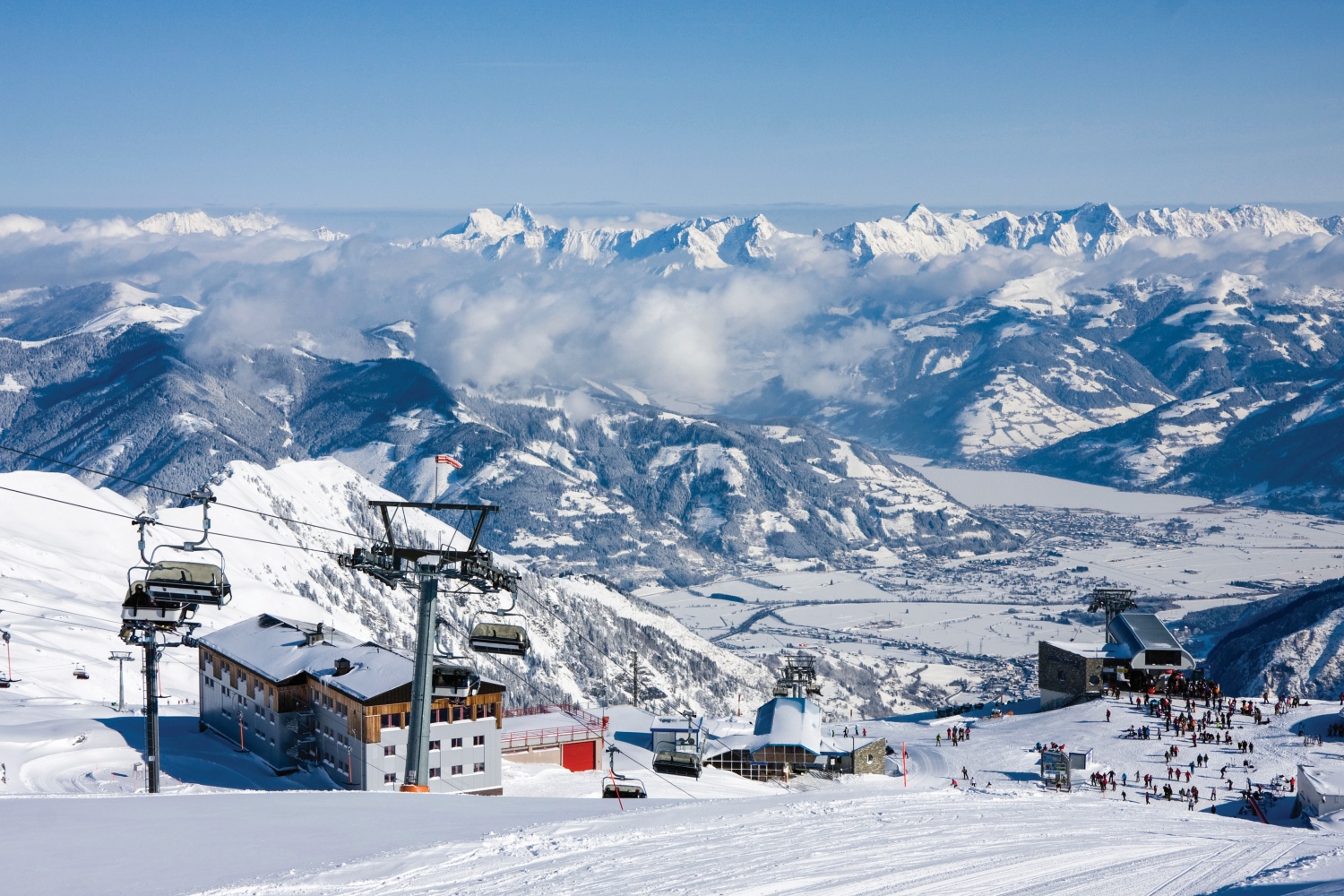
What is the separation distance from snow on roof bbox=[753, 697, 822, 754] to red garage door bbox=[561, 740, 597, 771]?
12987 mm

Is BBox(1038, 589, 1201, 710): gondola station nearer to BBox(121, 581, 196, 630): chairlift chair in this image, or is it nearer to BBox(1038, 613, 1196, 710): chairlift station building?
BBox(1038, 613, 1196, 710): chairlift station building

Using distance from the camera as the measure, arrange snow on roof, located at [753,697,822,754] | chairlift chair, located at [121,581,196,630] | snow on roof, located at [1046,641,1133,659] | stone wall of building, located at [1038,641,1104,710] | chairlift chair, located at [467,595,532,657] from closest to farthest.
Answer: chairlift chair, located at [121,581,196,630], chairlift chair, located at [467,595,532,657], snow on roof, located at [753,697,822,754], stone wall of building, located at [1038,641,1104,710], snow on roof, located at [1046,641,1133,659]

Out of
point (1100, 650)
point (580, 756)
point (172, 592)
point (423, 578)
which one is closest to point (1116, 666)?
point (1100, 650)

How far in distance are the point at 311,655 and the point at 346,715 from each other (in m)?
5.43

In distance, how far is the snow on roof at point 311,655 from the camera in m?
51.9

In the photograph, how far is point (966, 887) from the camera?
82.0 feet

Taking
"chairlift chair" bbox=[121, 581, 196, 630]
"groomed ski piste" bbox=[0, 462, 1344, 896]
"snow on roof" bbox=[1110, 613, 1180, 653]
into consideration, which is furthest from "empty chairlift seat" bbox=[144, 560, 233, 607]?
"snow on roof" bbox=[1110, 613, 1180, 653]

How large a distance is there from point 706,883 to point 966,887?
18.4 ft

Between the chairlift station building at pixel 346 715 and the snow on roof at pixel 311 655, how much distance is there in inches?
2.5

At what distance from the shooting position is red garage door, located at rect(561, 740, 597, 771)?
62.0 metres

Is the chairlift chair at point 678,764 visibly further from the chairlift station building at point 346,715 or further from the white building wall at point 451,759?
the chairlift station building at point 346,715

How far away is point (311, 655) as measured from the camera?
5703 cm

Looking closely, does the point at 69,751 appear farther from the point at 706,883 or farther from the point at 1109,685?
the point at 1109,685

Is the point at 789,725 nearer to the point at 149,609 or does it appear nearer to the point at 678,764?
the point at 678,764
